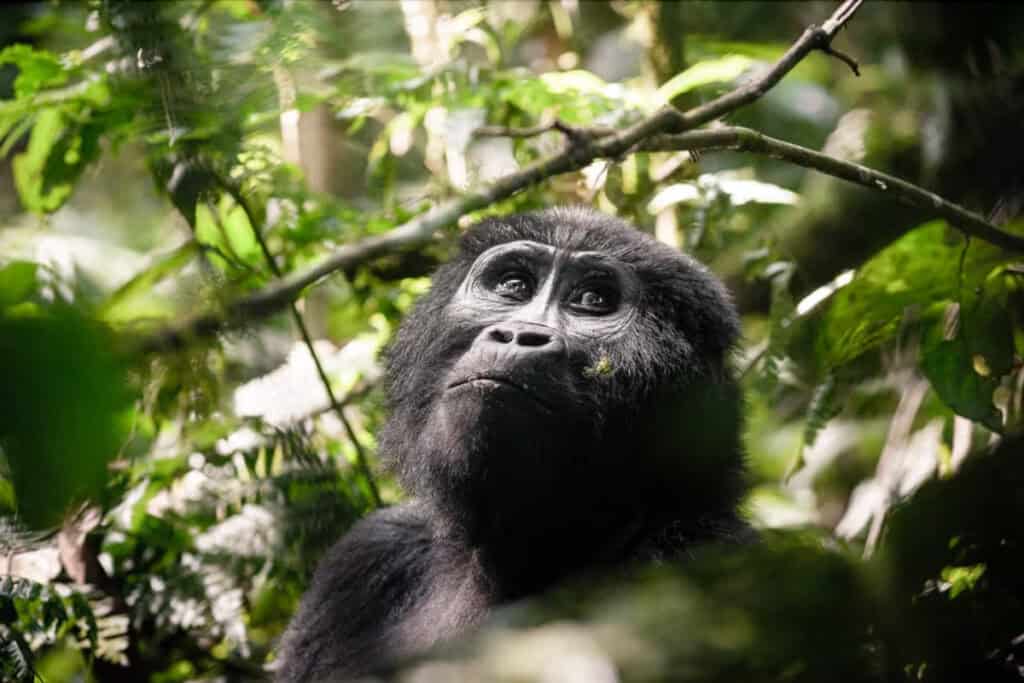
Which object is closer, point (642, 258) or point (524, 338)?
point (524, 338)

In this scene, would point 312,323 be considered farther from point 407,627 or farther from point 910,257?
point 910,257

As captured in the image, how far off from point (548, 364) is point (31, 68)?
2.48 m

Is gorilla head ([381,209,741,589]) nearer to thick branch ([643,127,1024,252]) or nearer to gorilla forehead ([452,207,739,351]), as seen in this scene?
gorilla forehead ([452,207,739,351])

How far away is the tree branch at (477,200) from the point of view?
112 cm

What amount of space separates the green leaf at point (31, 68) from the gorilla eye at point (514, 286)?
6.59ft

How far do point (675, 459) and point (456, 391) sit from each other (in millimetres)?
779

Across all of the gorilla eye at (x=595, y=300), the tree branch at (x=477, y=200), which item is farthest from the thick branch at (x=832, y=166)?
the gorilla eye at (x=595, y=300)

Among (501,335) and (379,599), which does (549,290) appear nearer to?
(501,335)

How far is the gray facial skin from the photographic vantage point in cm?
335

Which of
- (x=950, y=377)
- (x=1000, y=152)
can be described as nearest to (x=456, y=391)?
(x=950, y=377)

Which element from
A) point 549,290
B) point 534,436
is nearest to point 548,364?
point 534,436

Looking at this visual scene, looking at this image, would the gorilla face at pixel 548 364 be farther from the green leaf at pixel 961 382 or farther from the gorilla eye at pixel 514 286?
the green leaf at pixel 961 382

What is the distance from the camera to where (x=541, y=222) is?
3740 millimetres

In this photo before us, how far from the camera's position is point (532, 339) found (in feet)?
9.97
